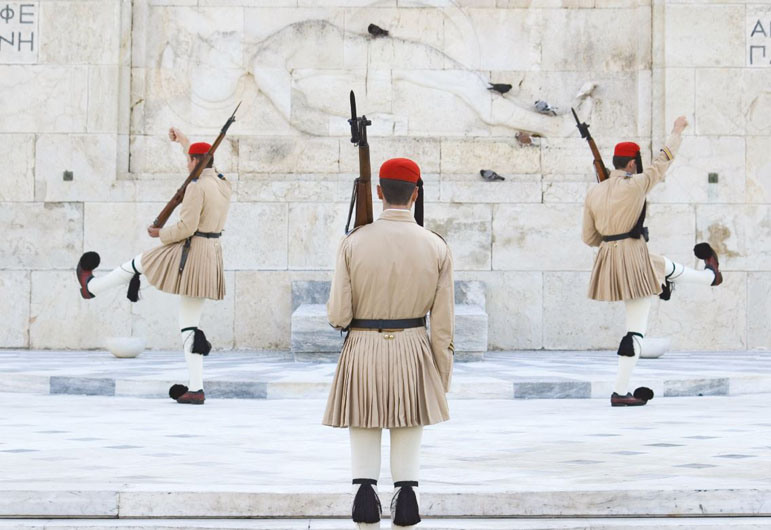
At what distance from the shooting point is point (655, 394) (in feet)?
31.1

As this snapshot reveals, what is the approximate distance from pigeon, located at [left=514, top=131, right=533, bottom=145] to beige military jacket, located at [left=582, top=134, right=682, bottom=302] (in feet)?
16.1

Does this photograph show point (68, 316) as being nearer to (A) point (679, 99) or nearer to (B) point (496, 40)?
(B) point (496, 40)

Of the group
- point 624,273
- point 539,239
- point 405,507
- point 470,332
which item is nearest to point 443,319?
point 405,507

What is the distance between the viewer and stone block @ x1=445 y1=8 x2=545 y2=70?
1351 centimetres

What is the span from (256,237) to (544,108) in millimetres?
3396

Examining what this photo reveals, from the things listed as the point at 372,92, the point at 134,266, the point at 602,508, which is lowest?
the point at 602,508

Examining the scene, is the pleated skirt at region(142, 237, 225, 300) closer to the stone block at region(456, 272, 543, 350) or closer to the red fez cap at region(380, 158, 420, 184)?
the red fez cap at region(380, 158, 420, 184)

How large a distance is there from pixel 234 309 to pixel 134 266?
388 centimetres

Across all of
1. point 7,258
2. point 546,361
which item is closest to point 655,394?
point 546,361

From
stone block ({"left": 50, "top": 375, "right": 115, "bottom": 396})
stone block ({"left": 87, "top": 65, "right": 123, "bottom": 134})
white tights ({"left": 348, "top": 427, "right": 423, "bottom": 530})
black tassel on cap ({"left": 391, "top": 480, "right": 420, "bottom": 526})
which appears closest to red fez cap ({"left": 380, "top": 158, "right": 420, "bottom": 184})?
white tights ({"left": 348, "top": 427, "right": 423, "bottom": 530})

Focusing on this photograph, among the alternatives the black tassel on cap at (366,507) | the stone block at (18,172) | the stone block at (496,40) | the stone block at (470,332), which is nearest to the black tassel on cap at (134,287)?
the stone block at (470,332)

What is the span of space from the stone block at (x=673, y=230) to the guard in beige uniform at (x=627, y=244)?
4.48 m

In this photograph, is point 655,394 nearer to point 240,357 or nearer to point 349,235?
point 240,357

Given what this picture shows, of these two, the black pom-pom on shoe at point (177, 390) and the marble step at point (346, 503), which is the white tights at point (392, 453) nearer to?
the marble step at point (346, 503)
